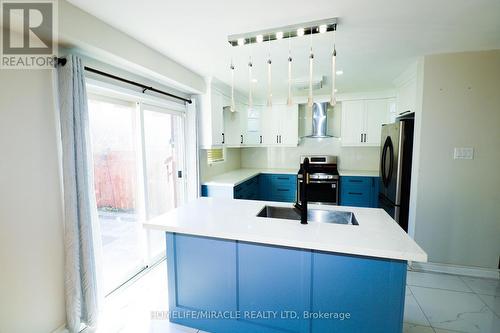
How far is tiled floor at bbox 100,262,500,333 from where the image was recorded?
189 centimetres

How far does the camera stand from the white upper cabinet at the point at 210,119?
3352mm

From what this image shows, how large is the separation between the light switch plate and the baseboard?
122 cm

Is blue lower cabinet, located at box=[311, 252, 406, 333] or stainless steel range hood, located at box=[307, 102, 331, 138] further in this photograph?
stainless steel range hood, located at box=[307, 102, 331, 138]

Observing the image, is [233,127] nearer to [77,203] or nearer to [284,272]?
[77,203]

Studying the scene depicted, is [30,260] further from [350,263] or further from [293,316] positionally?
[350,263]

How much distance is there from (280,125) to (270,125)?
0.21 m

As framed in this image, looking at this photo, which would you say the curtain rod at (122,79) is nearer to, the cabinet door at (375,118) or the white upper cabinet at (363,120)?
the white upper cabinet at (363,120)

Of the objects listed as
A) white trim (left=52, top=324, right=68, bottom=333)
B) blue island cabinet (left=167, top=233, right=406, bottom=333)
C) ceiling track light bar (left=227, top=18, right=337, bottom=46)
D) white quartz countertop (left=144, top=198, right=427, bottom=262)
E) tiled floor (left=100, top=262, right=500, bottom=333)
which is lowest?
tiled floor (left=100, top=262, right=500, bottom=333)

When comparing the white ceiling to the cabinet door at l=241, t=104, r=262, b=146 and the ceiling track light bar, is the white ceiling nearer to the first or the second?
the ceiling track light bar

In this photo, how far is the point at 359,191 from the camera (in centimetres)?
405

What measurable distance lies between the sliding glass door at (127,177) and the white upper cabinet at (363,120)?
10.1 feet

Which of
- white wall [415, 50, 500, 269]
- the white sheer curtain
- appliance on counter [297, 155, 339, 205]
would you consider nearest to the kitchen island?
the white sheer curtain

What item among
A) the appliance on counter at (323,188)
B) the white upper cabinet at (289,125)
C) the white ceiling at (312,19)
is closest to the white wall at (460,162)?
the white ceiling at (312,19)

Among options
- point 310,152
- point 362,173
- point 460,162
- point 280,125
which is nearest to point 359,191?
point 362,173
